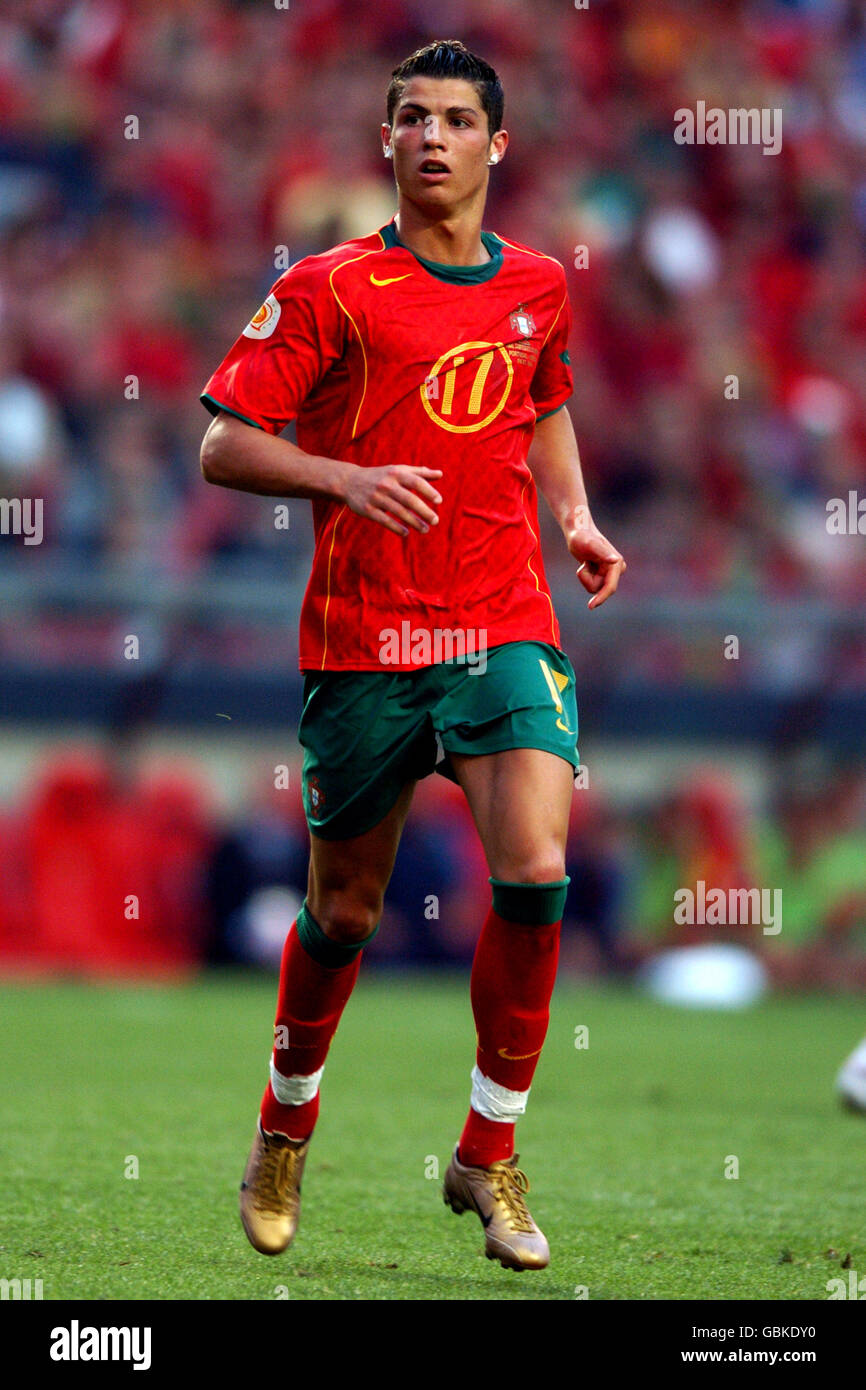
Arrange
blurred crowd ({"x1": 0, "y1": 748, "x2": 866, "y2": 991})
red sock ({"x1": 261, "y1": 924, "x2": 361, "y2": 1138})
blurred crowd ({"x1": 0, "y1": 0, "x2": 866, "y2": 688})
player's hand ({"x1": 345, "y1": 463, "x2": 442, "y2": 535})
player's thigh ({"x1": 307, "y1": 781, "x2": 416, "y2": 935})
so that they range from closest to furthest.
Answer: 1. player's hand ({"x1": 345, "y1": 463, "x2": 442, "y2": 535})
2. player's thigh ({"x1": 307, "y1": 781, "x2": 416, "y2": 935})
3. red sock ({"x1": 261, "y1": 924, "x2": 361, "y2": 1138})
4. blurred crowd ({"x1": 0, "y1": 748, "x2": 866, "y2": 991})
5. blurred crowd ({"x1": 0, "y1": 0, "x2": 866, "y2": 688})

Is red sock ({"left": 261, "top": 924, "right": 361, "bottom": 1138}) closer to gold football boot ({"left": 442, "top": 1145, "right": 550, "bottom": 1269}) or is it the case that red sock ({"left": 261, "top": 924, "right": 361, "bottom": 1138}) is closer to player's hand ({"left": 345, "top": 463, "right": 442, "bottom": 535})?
gold football boot ({"left": 442, "top": 1145, "right": 550, "bottom": 1269})

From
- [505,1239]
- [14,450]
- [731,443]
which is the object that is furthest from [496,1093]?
[731,443]

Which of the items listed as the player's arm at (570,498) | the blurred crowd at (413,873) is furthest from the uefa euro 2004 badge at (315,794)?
the blurred crowd at (413,873)

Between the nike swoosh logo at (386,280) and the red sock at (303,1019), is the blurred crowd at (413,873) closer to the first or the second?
the red sock at (303,1019)

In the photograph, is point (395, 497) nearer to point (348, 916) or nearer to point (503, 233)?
point (348, 916)

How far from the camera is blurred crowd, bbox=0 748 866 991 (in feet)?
35.2

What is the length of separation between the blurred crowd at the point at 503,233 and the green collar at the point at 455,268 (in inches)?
276

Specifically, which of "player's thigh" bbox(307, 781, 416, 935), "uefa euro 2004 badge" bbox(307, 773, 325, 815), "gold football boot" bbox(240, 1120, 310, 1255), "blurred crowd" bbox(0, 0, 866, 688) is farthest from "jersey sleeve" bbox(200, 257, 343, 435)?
"blurred crowd" bbox(0, 0, 866, 688)

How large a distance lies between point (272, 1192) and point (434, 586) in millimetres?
1299

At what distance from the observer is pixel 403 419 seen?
410 centimetres

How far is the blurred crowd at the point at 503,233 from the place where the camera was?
11.6 metres

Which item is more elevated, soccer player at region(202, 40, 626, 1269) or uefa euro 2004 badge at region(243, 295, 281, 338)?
uefa euro 2004 badge at region(243, 295, 281, 338)

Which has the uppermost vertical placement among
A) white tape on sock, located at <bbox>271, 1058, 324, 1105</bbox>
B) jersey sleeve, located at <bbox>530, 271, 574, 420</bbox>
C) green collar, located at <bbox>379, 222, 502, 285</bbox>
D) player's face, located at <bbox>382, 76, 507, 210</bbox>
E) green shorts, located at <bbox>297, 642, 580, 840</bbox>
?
player's face, located at <bbox>382, 76, 507, 210</bbox>

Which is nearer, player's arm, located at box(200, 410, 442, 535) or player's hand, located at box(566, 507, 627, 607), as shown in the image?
player's arm, located at box(200, 410, 442, 535)
